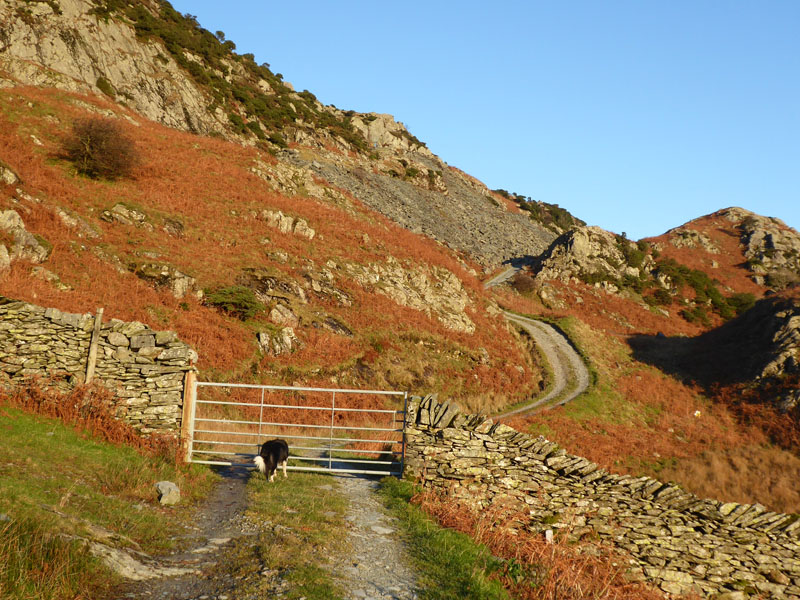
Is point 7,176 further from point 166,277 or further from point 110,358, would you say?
point 110,358

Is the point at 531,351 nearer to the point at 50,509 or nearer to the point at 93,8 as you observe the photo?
the point at 50,509

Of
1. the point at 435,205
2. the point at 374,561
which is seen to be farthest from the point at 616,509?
the point at 435,205

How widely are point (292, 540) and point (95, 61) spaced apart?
191 ft

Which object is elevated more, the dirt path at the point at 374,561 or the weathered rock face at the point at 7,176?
the weathered rock face at the point at 7,176

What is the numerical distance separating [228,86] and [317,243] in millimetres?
38476

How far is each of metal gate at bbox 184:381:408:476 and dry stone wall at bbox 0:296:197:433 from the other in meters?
0.70

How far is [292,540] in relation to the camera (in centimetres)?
756

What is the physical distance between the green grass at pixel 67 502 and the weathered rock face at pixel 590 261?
5657cm

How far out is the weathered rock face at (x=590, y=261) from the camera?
62219 mm

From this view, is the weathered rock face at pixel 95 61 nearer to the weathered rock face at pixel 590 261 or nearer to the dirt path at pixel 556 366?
the dirt path at pixel 556 366

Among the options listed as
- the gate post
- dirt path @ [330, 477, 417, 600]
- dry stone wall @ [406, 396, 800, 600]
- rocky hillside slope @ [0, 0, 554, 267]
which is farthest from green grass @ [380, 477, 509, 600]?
rocky hillside slope @ [0, 0, 554, 267]

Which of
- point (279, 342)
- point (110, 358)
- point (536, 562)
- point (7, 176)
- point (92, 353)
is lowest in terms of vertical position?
point (536, 562)

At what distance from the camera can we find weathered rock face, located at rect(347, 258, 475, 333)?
129 ft

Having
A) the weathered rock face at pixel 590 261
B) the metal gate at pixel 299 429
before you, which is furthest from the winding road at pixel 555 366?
the weathered rock face at pixel 590 261
